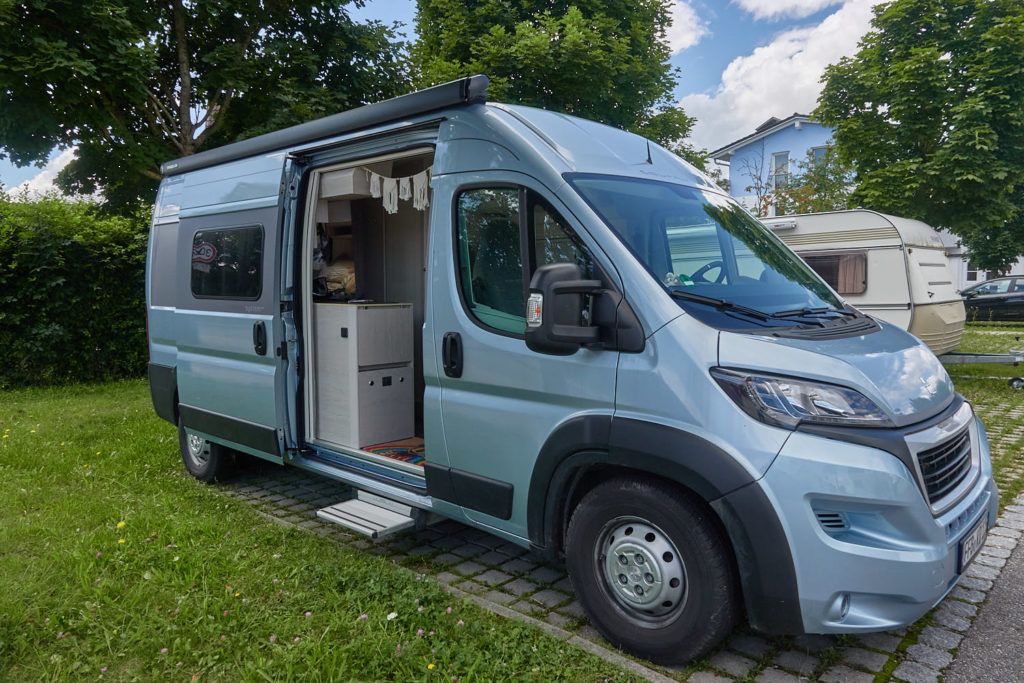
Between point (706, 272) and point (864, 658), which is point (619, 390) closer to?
point (706, 272)

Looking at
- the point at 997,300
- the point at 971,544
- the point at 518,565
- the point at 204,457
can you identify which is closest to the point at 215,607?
the point at 518,565

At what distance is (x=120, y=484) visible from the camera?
5.83 m

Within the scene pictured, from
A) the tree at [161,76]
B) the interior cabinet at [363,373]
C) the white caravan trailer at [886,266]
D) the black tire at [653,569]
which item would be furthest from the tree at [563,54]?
the black tire at [653,569]

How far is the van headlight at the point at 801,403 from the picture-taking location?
2828 millimetres

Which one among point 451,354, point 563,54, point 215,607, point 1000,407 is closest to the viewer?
point 215,607

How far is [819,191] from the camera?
19828 millimetres

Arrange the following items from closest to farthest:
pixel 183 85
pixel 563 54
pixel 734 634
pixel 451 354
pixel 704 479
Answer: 1. pixel 704 479
2. pixel 734 634
3. pixel 451 354
4. pixel 183 85
5. pixel 563 54

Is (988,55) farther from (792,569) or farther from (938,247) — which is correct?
(792,569)

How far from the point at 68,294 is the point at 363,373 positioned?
25.7 feet

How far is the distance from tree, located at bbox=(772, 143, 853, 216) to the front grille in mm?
16159

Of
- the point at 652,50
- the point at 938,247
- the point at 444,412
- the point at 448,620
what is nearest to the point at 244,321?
the point at 444,412

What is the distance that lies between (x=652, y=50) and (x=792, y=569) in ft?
52.2

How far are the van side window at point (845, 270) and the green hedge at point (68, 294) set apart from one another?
1042 cm

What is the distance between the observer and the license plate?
3.02 meters
